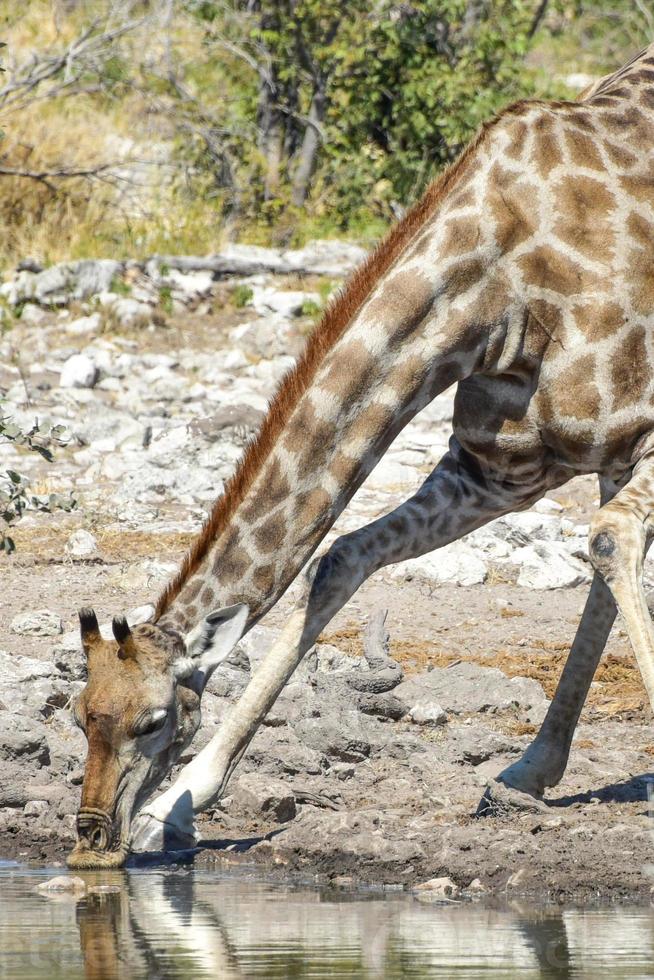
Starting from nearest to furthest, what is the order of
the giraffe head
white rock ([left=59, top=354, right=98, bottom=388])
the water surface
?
the water surface < the giraffe head < white rock ([left=59, top=354, right=98, bottom=388])

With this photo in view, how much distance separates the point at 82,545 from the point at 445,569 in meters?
2.09

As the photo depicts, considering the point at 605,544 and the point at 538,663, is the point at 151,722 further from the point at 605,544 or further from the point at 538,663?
the point at 538,663

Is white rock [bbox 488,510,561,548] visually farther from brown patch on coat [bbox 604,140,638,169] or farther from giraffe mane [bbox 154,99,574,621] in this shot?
giraffe mane [bbox 154,99,574,621]

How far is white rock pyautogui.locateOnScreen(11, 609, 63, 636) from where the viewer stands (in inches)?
312

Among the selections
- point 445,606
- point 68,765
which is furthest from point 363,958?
point 445,606

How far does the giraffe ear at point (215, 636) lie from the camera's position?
204 inches

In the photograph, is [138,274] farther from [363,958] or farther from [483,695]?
[363,958]

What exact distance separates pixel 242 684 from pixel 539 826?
2.11 m

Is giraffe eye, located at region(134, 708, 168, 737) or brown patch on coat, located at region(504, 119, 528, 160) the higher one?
brown patch on coat, located at region(504, 119, 528, 160)

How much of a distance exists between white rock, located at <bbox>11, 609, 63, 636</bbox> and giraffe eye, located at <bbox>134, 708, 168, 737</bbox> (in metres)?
2.94

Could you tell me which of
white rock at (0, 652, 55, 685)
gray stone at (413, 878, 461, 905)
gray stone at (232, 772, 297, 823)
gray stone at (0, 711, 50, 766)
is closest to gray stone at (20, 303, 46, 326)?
white rock at (0, 652, 55, 685)

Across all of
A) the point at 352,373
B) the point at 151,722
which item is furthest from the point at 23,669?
the point at 352,373

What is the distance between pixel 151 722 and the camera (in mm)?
5062

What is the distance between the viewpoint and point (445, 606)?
8.73 m
